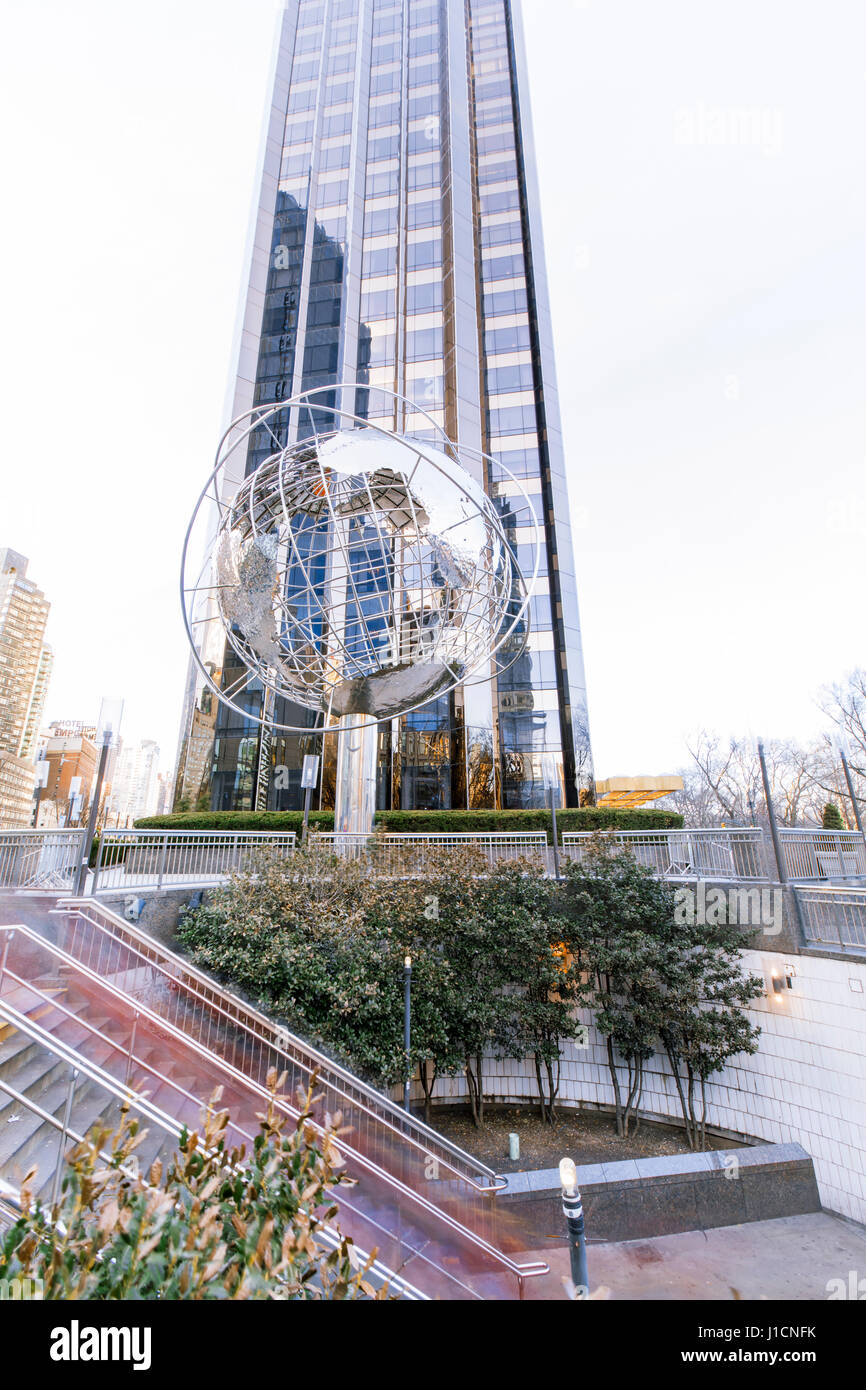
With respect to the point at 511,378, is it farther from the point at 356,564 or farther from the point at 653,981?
the point at 653,981

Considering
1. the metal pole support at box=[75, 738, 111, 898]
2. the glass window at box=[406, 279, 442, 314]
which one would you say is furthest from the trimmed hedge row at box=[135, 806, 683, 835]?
the glass window at box=[406, 279, 442, 314]

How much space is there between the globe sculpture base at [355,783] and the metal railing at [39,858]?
566 centimetres

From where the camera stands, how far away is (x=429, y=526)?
9.32 metres

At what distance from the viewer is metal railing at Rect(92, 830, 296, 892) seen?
429 inches

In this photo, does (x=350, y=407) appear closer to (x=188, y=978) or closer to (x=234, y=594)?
(x=234, y=594)

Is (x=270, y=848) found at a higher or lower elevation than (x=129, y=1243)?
higher

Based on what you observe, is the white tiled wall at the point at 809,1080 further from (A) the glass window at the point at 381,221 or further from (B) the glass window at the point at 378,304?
(A) the glass window at the point at 381,221

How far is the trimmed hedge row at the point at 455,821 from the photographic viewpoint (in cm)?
1666

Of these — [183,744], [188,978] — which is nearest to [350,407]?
[183,744]

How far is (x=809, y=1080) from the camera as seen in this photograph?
8.70 m

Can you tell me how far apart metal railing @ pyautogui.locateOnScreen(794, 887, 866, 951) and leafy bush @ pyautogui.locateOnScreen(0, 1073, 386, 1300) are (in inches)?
350

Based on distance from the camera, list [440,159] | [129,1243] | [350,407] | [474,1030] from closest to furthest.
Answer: [129,1243] < [474,1030] < [350,407] < [440,159]

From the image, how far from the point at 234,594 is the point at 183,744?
1884 centimetres
